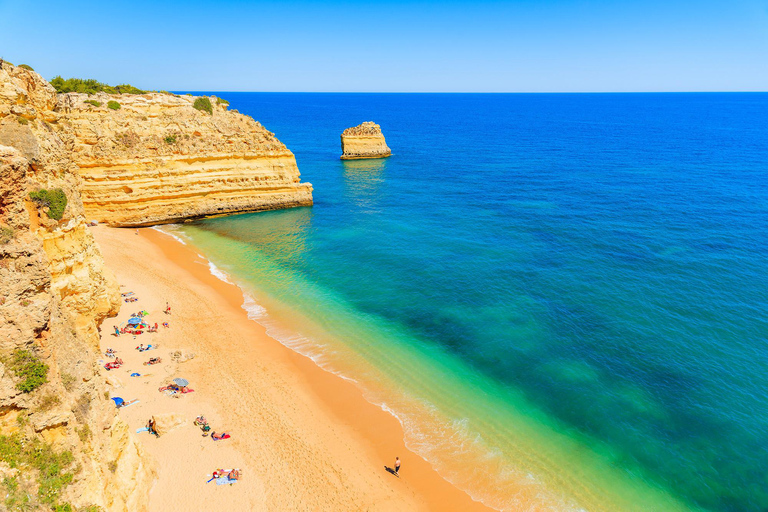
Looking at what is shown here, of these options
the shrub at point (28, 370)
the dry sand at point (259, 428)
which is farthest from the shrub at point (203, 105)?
the shrub at point (28, 370)

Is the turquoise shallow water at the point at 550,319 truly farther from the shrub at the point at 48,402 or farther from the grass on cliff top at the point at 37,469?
the shrub at the point at 48,402

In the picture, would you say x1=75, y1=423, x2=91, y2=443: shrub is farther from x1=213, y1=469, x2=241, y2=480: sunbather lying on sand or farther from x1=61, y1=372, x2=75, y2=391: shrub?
x1=213, y1=469, x2=241, y2=480: sunbather lying on sand

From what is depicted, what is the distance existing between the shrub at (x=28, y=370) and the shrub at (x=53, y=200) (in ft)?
19.3

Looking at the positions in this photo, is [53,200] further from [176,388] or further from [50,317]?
[176,388]

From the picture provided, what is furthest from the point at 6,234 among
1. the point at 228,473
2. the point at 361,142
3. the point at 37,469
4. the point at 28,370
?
the point at 361,142

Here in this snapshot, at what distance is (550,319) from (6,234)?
29654mm

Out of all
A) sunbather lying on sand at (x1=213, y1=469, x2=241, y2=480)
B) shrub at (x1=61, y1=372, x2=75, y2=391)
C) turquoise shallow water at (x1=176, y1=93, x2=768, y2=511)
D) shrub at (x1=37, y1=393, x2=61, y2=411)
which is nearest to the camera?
shrub at (x1=37, y1=393, x2=61, y2=411)

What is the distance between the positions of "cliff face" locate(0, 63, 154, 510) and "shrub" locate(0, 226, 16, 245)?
0.02m

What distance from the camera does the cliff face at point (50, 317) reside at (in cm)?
957

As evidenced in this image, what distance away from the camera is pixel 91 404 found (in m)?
11.9

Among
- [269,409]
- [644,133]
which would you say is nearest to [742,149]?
[644,133]

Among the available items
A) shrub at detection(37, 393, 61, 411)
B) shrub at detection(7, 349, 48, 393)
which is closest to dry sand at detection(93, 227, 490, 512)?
shrub at detection(37, 393, 61, 411)

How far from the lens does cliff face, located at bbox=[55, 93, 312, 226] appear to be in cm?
4275

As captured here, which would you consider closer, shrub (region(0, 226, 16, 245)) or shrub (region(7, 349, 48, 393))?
shrub (region(7, 349, 48, 393))
